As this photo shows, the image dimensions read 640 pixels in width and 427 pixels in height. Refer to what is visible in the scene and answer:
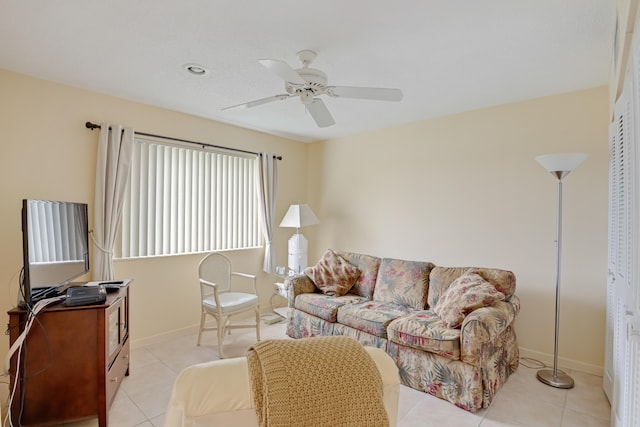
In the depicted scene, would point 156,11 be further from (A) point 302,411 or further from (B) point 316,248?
(B) point 316,248

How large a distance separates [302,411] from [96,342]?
1833mm

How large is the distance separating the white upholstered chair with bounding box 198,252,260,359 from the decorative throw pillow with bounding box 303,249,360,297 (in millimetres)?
691

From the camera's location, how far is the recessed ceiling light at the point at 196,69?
2482 millimetres

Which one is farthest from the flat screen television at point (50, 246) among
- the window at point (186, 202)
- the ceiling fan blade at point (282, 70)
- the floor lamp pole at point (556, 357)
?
the floor lamp pole at point (556, 357)

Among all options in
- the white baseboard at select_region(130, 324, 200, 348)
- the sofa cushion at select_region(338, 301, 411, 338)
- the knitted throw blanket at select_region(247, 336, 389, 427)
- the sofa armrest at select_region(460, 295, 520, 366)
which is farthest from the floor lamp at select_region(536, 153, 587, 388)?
the white baseboard at select_region(130, 324, 200, 348)

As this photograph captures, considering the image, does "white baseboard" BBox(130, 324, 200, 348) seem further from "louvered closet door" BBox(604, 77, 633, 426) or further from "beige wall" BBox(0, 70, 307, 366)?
"louvered closet door" BBox(604, 77, 633, 426)

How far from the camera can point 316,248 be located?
4.96m

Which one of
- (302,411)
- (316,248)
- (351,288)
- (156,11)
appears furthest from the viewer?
(316,248)

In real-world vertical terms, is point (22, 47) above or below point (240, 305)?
above

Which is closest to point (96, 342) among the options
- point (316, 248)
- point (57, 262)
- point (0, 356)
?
point (57, 262)

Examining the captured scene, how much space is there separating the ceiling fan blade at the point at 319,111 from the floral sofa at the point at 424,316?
171 centimetres

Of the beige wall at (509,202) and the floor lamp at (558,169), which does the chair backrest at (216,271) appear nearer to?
the beige wall at (509,202)

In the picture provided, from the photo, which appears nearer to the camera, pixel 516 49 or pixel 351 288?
pixel 516 49

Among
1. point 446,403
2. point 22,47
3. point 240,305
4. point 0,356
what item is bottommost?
point 446,403
